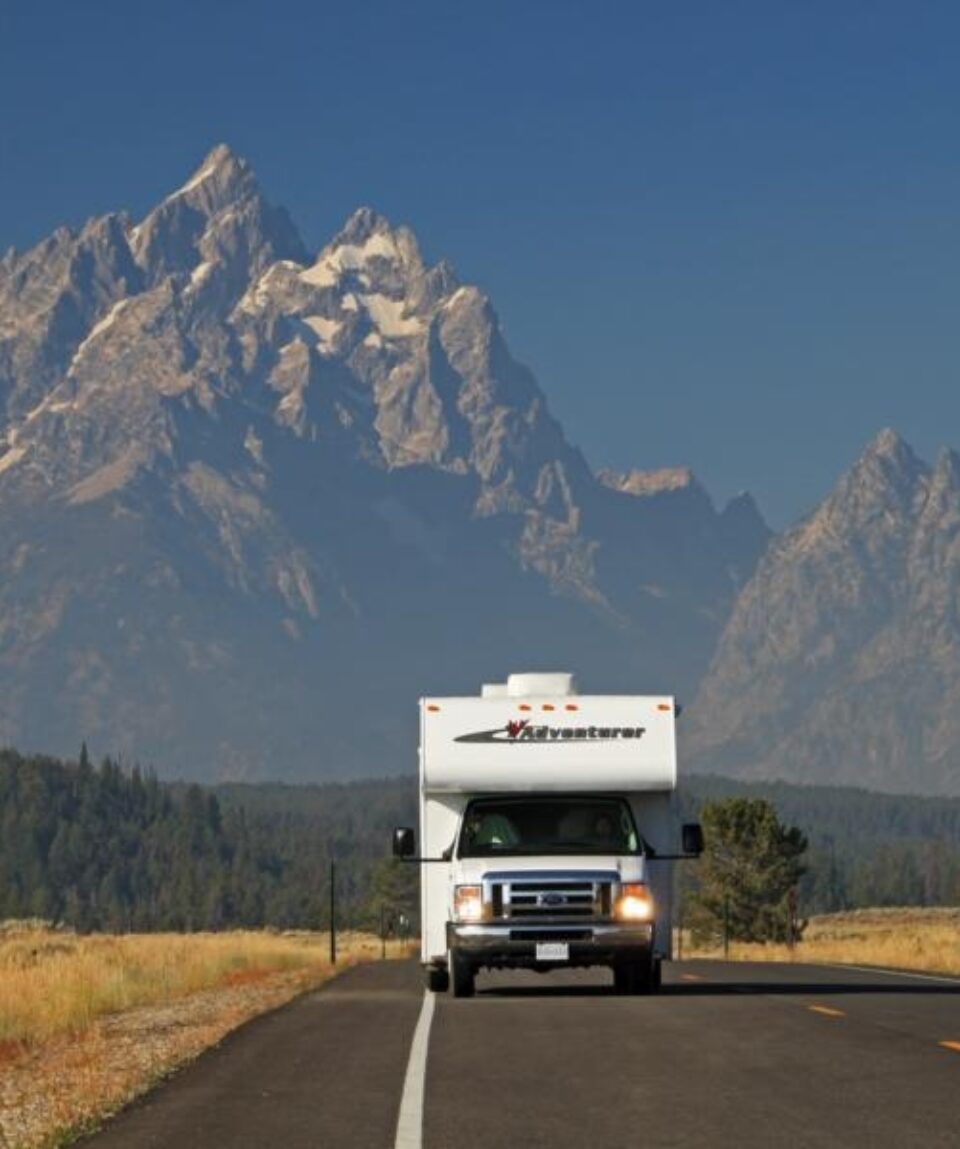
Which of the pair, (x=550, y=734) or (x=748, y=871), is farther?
(x=748, y=871)

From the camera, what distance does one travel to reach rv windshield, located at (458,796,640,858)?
111 ft

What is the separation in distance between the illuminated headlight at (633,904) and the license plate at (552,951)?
29.1 inches

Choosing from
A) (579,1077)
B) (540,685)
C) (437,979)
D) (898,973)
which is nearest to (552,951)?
(540,685)

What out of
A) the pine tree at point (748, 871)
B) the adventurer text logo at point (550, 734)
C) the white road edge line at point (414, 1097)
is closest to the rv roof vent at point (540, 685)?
the adventurer text logo at point (550, 734)

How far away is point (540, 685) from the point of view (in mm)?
34938

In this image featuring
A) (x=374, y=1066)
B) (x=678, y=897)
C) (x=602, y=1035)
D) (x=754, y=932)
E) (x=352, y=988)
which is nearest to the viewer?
(x=374, y=1066)

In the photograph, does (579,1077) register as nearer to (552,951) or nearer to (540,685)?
(552,951)

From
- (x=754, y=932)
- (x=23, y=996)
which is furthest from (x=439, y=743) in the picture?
(x=754, y=932)

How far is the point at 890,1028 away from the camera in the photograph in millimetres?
27297

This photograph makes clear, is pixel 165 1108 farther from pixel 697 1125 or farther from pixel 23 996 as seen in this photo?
pixel 23 996

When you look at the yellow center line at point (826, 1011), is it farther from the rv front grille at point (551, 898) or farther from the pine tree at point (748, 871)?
the pine tree at point (748, 871)

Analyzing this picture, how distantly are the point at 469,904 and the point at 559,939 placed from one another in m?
1.08

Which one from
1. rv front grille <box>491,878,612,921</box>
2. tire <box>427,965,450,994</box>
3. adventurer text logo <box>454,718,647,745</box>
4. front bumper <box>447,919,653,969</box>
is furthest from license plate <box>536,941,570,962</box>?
tire <box>427,965,450,994</box>

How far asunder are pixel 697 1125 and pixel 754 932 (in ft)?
315
